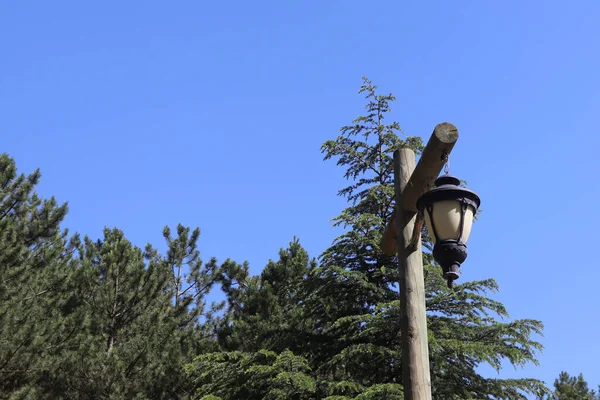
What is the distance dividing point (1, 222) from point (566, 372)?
29.6m

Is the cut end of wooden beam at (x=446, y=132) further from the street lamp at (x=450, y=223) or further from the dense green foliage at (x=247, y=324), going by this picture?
the dense green foliage at (x=247, y=324)

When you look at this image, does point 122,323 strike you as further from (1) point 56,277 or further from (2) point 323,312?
(2) point 323,312

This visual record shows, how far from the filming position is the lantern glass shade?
3359 mm

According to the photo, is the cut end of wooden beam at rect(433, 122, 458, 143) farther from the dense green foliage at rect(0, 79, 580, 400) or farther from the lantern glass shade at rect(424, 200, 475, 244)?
the dense green foliage at rect(0, 79, 580, 400)

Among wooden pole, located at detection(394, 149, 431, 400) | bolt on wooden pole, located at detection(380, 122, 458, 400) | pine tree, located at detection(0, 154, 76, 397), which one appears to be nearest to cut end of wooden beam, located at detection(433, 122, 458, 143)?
bolt on wooden pole, located at detection(380, 122, 458, 400)

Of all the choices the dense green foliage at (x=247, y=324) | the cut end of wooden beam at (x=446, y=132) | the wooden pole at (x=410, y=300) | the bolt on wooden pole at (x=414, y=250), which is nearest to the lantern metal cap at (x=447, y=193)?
the bolt on wooden pole at (x=414, y=250)

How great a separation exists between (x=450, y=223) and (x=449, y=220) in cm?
2

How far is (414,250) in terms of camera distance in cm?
378

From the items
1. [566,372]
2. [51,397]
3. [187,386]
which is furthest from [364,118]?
[566,372]

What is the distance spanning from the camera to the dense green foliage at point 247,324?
9.23 meters

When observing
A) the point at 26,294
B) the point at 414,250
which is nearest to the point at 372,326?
the point at 414,250

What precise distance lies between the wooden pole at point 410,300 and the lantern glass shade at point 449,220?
364 millimetres

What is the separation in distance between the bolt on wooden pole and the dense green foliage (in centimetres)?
475

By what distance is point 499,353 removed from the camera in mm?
9062
